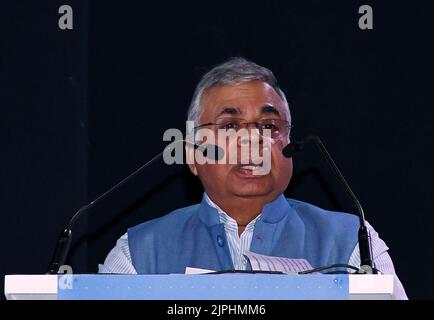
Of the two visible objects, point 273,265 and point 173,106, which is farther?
point 173,106

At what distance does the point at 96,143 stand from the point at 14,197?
0.40 metres

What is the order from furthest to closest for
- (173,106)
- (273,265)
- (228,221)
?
(173,106) < (228,221) < (273,265)

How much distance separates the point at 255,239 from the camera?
337 centimetres

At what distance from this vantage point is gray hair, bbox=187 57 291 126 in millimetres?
3480

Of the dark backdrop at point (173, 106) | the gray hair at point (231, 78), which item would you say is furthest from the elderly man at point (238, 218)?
the dark backdrop at point (173, 106)

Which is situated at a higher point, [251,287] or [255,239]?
[251,287]

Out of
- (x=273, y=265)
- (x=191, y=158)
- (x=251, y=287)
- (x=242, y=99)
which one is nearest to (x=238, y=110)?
(x=242, y=99)

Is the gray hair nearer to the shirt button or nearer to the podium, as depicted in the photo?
the shirt button

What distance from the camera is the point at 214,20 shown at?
13.6ft

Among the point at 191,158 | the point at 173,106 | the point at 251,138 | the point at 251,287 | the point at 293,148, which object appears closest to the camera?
the point at 251,287

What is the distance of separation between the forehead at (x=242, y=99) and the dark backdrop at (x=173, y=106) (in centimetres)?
54

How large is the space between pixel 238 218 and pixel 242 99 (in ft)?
1.21

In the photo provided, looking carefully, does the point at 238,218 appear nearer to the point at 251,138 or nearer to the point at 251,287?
the point at 251,138

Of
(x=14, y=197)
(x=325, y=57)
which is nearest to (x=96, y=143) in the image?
(x=14, y=197)
